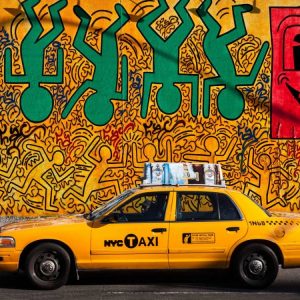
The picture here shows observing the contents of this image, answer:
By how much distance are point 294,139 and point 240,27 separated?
9.20 feet

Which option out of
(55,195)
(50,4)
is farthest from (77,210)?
(50,4)

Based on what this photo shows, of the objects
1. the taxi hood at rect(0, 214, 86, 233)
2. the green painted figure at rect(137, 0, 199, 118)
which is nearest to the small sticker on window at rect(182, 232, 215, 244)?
the taxi hood at rect(0, 214, 86, 233)

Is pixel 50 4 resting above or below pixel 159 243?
above

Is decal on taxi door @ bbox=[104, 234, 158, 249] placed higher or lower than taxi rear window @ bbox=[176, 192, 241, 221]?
lower

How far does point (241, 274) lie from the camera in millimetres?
9758

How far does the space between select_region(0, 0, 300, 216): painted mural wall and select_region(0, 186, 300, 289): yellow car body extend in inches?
238

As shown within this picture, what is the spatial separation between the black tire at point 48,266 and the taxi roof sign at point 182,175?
1740 mm

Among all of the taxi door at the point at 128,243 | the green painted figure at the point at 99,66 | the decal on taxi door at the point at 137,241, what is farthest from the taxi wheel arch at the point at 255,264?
the green painted figure at the point at 99,66

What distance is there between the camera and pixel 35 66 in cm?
1591

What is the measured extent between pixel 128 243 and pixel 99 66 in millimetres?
7068

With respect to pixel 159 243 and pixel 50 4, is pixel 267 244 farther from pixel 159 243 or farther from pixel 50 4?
pixel 50 4

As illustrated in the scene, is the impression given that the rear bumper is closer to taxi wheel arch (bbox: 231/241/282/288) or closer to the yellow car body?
the yellow car body

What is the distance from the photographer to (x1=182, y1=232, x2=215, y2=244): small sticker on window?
9.74 metres

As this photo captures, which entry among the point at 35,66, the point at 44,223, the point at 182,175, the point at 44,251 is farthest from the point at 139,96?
the point at 44,251
